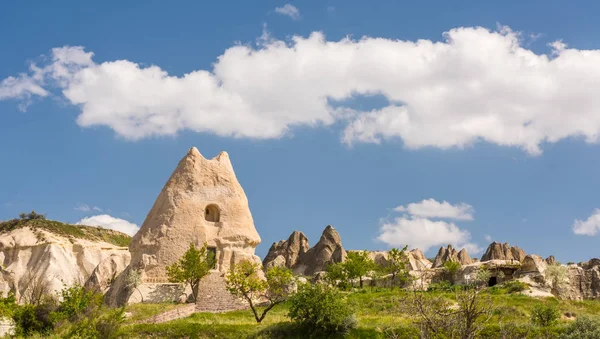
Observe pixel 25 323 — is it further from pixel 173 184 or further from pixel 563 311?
pixel 563 311

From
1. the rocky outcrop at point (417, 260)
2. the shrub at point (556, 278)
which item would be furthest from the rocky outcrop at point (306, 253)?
the shrub at point (556, 278)

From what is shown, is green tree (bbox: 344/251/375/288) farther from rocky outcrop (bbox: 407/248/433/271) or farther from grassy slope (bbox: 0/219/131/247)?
grassy slope (bbox: 0/219/131/247)

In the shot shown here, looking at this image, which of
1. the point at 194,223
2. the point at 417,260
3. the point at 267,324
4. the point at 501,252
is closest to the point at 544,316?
the point at 267,324

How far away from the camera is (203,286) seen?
137ft

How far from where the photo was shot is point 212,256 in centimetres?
4497

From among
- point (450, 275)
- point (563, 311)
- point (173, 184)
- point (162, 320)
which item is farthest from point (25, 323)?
point (450, 275)

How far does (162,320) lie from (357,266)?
79.1 feet

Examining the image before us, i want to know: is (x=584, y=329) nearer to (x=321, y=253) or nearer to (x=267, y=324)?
(x=267, y=324)

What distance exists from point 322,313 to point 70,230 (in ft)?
196

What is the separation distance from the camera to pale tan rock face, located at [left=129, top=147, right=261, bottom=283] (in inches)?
1739

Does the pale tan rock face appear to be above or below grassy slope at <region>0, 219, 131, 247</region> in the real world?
below

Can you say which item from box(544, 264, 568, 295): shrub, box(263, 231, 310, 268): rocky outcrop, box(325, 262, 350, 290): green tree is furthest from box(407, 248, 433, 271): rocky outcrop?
box(544, 264, 568, 295): shrub

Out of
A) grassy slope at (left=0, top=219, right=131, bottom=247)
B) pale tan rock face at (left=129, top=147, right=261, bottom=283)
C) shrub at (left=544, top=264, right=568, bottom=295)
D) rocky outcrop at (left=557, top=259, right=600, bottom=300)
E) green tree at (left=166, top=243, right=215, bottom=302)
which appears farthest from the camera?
grassy slope at (left=0, top=219, right=131, bottom=247)

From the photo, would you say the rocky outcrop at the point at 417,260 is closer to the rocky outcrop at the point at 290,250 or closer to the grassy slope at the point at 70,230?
the rocky outcrop at the point at 290,250
